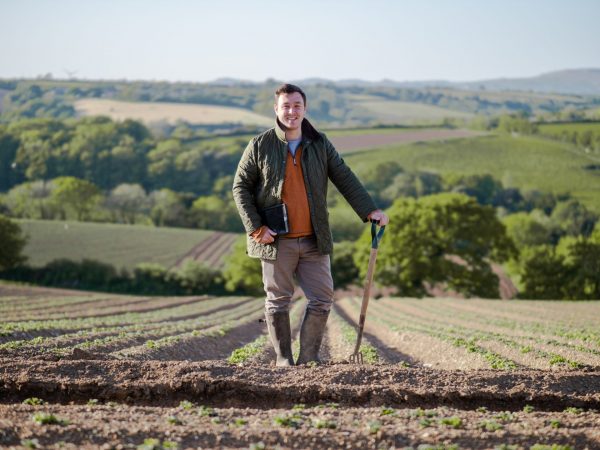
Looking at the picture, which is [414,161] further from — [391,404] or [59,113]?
[391,404]

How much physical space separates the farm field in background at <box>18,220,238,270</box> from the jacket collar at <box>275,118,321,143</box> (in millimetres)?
68875

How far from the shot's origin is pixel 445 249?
60844 mm

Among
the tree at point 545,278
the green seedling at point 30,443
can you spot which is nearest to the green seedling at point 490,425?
the green seedling at point 30,443

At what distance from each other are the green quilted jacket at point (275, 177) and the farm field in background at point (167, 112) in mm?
163730

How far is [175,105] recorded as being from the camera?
199 metres

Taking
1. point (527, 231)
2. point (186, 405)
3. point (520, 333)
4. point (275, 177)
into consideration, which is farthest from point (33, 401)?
point (527, 231)

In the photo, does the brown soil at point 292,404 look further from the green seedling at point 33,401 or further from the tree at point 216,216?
the tree at point 216,216

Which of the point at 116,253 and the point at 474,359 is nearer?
the point at 474,359

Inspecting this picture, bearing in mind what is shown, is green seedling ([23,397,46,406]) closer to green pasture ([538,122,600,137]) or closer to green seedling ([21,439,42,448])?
green seedling ([21,439,42,448])

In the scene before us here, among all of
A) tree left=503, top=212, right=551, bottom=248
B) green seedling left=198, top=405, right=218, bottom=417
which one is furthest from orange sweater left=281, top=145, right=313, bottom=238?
tree left=503, top=212, right=551, bottom=248

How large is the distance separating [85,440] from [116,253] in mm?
78045

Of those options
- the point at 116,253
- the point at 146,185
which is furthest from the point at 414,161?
the point at 116,253

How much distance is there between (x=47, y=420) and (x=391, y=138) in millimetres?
138258

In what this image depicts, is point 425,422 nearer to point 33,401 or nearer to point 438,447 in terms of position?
point 438,447
